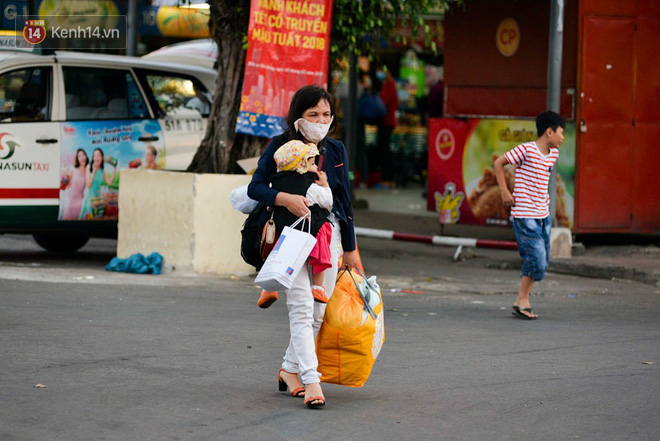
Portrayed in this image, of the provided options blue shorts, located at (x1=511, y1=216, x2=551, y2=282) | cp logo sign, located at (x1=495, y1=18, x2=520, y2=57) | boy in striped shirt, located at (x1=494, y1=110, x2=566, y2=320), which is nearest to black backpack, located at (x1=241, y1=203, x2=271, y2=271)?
boy in striped shirt, located at (x1=494, y1=110, x2=566, y2=320)

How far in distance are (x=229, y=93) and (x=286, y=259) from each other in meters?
5.96

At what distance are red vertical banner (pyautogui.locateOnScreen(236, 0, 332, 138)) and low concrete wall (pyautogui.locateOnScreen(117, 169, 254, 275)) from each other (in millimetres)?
678

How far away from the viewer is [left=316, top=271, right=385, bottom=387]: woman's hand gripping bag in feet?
17.8

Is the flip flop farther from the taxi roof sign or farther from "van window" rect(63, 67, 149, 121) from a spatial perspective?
the taxi roof sign

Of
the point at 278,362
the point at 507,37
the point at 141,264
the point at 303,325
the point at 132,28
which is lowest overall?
the point at 278,362

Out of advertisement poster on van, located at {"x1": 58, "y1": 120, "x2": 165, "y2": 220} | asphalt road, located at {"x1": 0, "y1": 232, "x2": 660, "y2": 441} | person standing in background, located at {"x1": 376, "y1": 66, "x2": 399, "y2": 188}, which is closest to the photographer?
asphalt road, located at {"x1": 0, "y1": 232, "x2": 660, "y2": 441}

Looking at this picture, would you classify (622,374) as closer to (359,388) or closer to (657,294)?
(359,388)

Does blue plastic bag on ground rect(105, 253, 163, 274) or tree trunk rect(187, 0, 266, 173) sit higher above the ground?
tree trunk rect(187, 0, 266, 173)

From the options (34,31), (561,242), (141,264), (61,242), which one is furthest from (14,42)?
(561,242)

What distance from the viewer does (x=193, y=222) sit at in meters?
10.1

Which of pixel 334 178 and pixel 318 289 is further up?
pixel 334 178

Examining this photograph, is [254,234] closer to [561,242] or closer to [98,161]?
[98,161]

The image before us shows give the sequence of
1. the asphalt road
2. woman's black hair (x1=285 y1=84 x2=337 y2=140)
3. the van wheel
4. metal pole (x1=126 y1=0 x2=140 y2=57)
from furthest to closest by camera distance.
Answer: metal pole (x1=126 y1=0 x2=140 y2=57) → the van wheel → woman's black hair (x1=285 y1=84 x2=337 y2=140) → the asphalt road

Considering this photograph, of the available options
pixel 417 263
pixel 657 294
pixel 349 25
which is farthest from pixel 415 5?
pixel 657 294
